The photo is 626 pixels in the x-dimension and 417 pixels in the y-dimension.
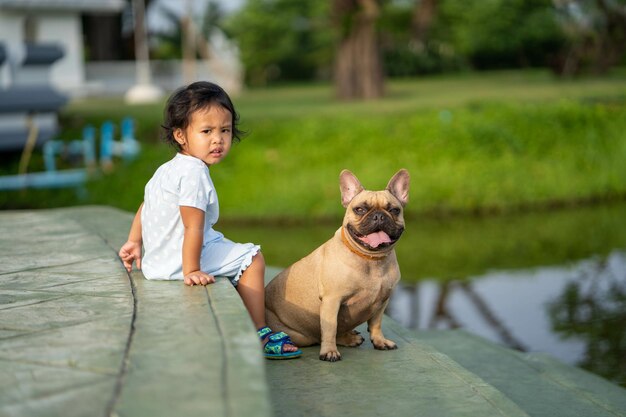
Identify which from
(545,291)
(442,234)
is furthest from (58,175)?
(545,291)

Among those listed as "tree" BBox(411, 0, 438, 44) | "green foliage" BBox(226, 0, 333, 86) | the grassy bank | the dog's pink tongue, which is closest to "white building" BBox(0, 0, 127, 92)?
"green foliage" BBox(226, 0, 333, 86)

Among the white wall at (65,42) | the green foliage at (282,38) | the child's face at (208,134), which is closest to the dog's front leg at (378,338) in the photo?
the child's face at (208,134)

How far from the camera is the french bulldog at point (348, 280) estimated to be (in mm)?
4066

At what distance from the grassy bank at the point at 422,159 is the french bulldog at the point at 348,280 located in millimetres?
8049

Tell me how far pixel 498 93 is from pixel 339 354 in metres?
14.9

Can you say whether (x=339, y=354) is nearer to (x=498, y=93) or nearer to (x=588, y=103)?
(x=588, y=103)

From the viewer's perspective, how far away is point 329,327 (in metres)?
4.16

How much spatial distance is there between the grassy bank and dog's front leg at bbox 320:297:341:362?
326 inches

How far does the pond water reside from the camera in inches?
286

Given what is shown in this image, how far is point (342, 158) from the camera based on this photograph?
530 inches

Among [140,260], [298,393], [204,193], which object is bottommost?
[298,393]

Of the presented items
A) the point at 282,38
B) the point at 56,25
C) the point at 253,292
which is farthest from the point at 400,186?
the point at 282,38

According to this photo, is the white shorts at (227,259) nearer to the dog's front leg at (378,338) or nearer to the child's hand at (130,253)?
the child's hand at (130,253)

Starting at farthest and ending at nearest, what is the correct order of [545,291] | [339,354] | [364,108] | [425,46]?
1. [425,46]
2. [364,108]
3. [545,291]
4. [339,354]
